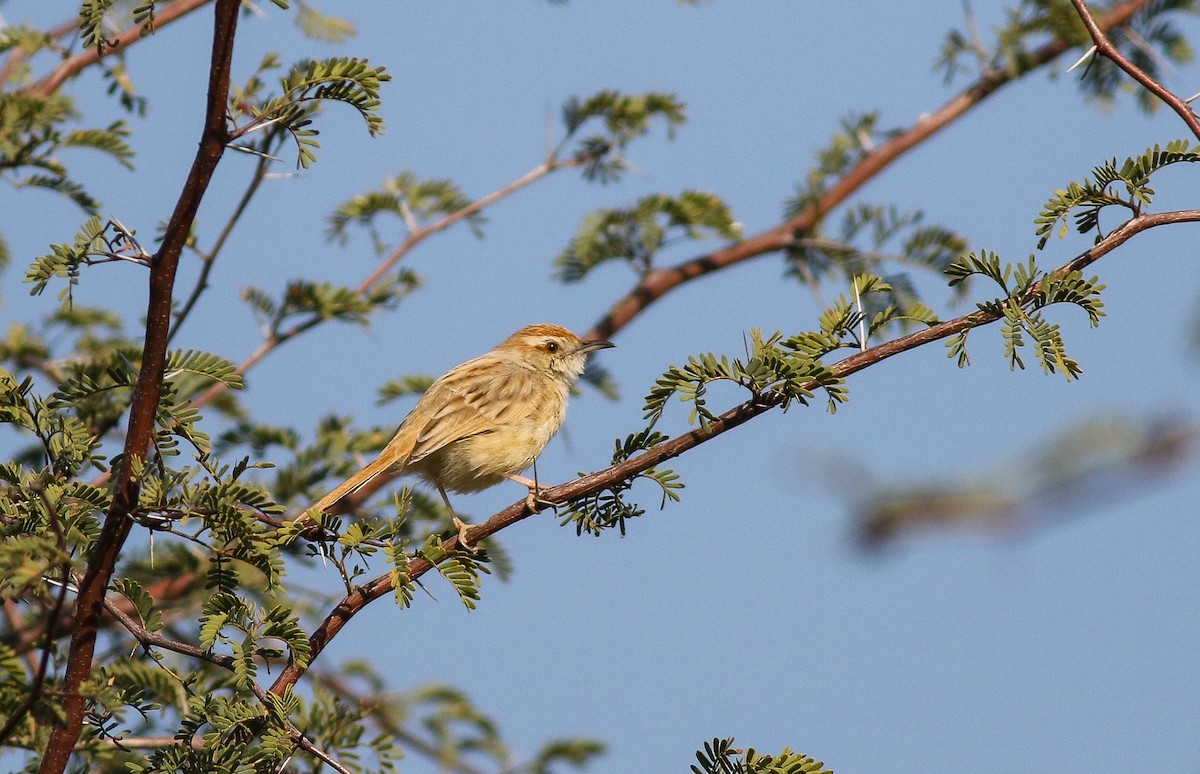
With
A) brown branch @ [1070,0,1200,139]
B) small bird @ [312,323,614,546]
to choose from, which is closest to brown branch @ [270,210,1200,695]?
brown branch @ [1070,0,1200,139]

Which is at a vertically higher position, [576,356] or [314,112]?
[576,356]

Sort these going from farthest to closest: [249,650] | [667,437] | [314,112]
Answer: [314,112], [667,437], [249,650]

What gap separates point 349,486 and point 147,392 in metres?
2.45

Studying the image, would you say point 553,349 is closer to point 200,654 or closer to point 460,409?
point 460,409

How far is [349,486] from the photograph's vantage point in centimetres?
564

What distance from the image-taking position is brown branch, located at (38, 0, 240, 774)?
3039 mm

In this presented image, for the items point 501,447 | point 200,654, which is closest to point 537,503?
point 200,654

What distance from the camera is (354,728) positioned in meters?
4.45

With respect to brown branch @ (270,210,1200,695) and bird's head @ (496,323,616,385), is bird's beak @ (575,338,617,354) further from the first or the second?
brown branch @ (270,210,1200,695)

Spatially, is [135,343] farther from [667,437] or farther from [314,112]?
[667,437]

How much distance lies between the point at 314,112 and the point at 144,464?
4.44ft

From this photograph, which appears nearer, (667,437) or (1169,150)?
(1169,150)

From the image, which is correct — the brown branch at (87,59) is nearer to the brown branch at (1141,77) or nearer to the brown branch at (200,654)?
the brown branch at (200,654)

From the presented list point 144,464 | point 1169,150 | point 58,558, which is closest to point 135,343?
point 144,464
